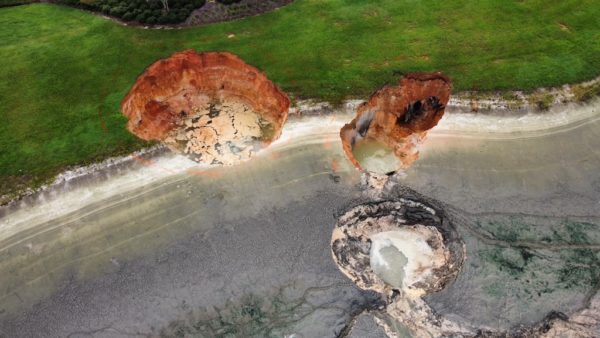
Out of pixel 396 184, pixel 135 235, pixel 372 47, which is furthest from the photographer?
pixel 372 47

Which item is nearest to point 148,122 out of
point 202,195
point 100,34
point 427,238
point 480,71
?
point 202,195

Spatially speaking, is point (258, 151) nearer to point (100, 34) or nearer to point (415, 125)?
point (415, 125)

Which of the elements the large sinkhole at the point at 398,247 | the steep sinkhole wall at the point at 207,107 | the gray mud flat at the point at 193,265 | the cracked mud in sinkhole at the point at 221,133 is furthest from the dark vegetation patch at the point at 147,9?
the large sinkhole at the point at 398,247

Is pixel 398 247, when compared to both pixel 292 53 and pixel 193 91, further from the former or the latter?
pixel 193 91

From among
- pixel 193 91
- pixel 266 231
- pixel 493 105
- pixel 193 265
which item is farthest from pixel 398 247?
pixel 193 91

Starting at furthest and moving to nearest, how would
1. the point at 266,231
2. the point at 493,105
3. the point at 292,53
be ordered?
the point at 292,53, the point at 493,105, the point at 266,231

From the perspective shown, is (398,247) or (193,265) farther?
(398,247)

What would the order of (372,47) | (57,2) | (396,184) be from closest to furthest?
(396,184) → (372,47) → (57,2)
